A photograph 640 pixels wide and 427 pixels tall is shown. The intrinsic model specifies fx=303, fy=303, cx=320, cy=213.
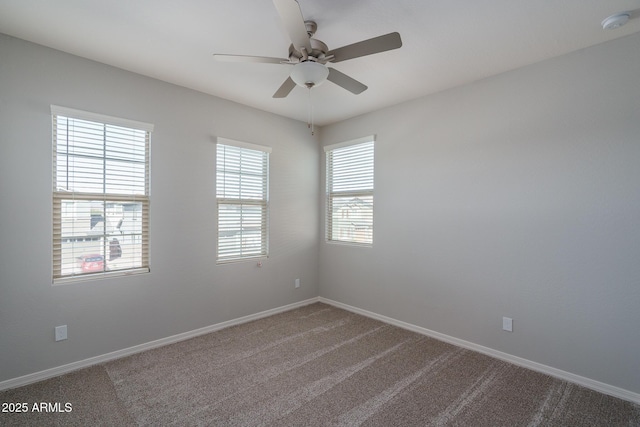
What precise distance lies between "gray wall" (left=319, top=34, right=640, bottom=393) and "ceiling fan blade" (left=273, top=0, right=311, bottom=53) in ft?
6.66

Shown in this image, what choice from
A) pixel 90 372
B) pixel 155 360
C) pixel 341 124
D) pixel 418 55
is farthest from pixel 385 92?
pixel 90 372

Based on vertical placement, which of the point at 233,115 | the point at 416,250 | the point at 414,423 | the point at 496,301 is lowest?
the point at 414,423

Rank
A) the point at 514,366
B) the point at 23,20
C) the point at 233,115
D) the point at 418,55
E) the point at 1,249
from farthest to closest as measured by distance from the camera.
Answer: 1. the point at 233,115
2. the point at 514,366
3. the point at 418,55
4. the point at 1,249
5. the point at 23,20

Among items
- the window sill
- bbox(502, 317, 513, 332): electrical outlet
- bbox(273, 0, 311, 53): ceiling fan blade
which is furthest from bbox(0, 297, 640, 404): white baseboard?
bbox(273, 0, 311, 53): ceiling fan blade

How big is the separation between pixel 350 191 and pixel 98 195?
2.86 meters

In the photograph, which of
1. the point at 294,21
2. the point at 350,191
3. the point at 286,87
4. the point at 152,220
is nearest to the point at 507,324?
the point at 350,191

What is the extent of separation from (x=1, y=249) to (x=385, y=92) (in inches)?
144

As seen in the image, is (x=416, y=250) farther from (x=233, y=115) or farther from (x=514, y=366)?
(x=233, y=115)

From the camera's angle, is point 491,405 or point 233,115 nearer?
point 491,405

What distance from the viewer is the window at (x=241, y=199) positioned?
3.60 meters

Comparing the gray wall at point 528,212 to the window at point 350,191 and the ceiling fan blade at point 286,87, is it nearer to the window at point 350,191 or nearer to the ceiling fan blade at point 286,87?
the window at point 350,191

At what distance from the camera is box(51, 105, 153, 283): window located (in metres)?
2.57

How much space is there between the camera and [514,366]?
272cm

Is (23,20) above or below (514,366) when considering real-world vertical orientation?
above
